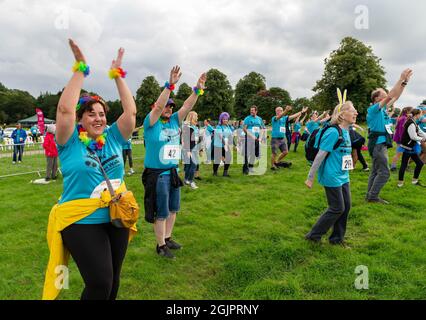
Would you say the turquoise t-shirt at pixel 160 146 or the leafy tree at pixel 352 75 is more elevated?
the leafy tree at pixel 352 75

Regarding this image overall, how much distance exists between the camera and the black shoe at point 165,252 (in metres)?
4.32

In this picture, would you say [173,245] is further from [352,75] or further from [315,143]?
[352,75]

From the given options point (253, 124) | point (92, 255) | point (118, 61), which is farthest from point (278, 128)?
point (92, 255)

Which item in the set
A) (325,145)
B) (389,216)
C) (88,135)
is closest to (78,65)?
(88,135)

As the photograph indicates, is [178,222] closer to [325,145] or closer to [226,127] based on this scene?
[325,145]

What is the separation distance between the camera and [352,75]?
4122cm

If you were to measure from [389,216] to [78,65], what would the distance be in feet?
18.9

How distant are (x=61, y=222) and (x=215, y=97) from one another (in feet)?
205

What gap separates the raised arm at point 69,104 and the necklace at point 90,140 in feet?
0.41

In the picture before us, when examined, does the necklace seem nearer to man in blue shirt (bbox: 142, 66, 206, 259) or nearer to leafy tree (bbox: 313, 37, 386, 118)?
man in blue shirt (bbox: 142, 66, 206, 259)

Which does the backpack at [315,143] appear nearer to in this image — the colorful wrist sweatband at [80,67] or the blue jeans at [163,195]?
the blue jeans at [163,195]

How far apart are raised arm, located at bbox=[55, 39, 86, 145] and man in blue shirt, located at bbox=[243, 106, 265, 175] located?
8.05 metres

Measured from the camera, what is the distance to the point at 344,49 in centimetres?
4431

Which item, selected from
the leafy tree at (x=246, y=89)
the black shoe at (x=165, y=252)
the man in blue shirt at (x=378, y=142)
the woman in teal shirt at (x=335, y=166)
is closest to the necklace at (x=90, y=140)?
the black shoe at (x=165, y=252)
